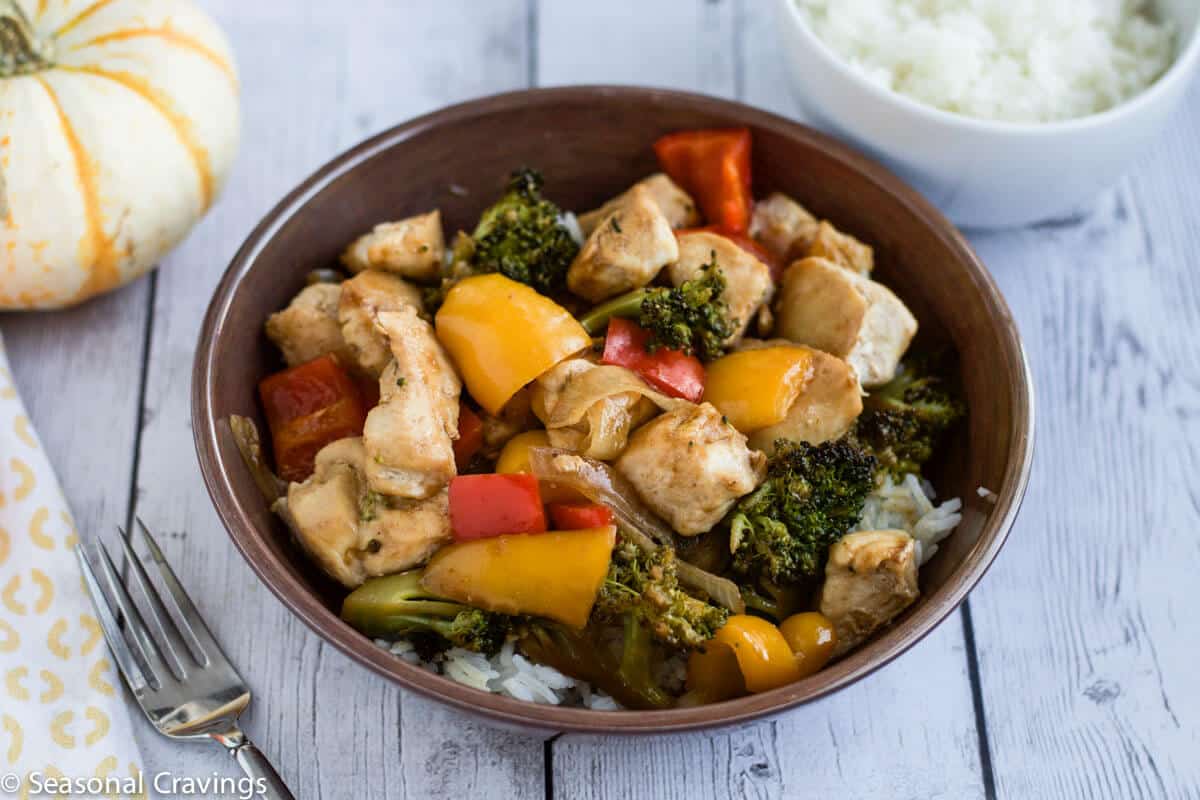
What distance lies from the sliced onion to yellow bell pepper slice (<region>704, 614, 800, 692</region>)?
113 millimetres

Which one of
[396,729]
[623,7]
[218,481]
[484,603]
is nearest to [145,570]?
[218,481]

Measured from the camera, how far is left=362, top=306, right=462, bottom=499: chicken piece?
8.80ft

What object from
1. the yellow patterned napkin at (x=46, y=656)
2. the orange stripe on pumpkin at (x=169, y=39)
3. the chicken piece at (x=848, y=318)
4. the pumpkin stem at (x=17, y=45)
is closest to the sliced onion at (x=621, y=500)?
the chicken piece at (x=848, y=318)

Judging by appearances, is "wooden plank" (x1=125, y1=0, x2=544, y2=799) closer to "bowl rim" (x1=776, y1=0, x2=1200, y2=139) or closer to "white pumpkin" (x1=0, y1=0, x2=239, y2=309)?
"white pumpkin" (x1=0, y1=0, x2=239, y2=309)

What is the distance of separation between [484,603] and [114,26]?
2118mm

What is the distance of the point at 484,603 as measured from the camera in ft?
8.80

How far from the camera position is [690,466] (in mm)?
2654

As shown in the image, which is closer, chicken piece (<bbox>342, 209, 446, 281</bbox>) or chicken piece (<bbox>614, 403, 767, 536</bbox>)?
chicken piece (<bbox>614, 403, 767, 536</bbox>)

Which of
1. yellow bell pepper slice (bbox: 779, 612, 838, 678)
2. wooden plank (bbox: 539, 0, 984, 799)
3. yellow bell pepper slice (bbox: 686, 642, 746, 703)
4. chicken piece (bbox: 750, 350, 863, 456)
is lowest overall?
wooden plank (bbox: 539, 0, 984, 799)

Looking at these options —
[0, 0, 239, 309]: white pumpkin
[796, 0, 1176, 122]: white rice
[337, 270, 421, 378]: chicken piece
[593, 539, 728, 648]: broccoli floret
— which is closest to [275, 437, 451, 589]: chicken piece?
[337, 270, 421, 378]: chicken piece

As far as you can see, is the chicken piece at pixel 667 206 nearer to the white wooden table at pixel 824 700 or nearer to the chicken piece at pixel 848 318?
the chicken piece at pixel 848 318

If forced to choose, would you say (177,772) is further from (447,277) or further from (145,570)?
(447,277)

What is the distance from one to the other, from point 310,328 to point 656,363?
939 mm

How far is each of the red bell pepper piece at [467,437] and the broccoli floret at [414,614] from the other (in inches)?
13.1
